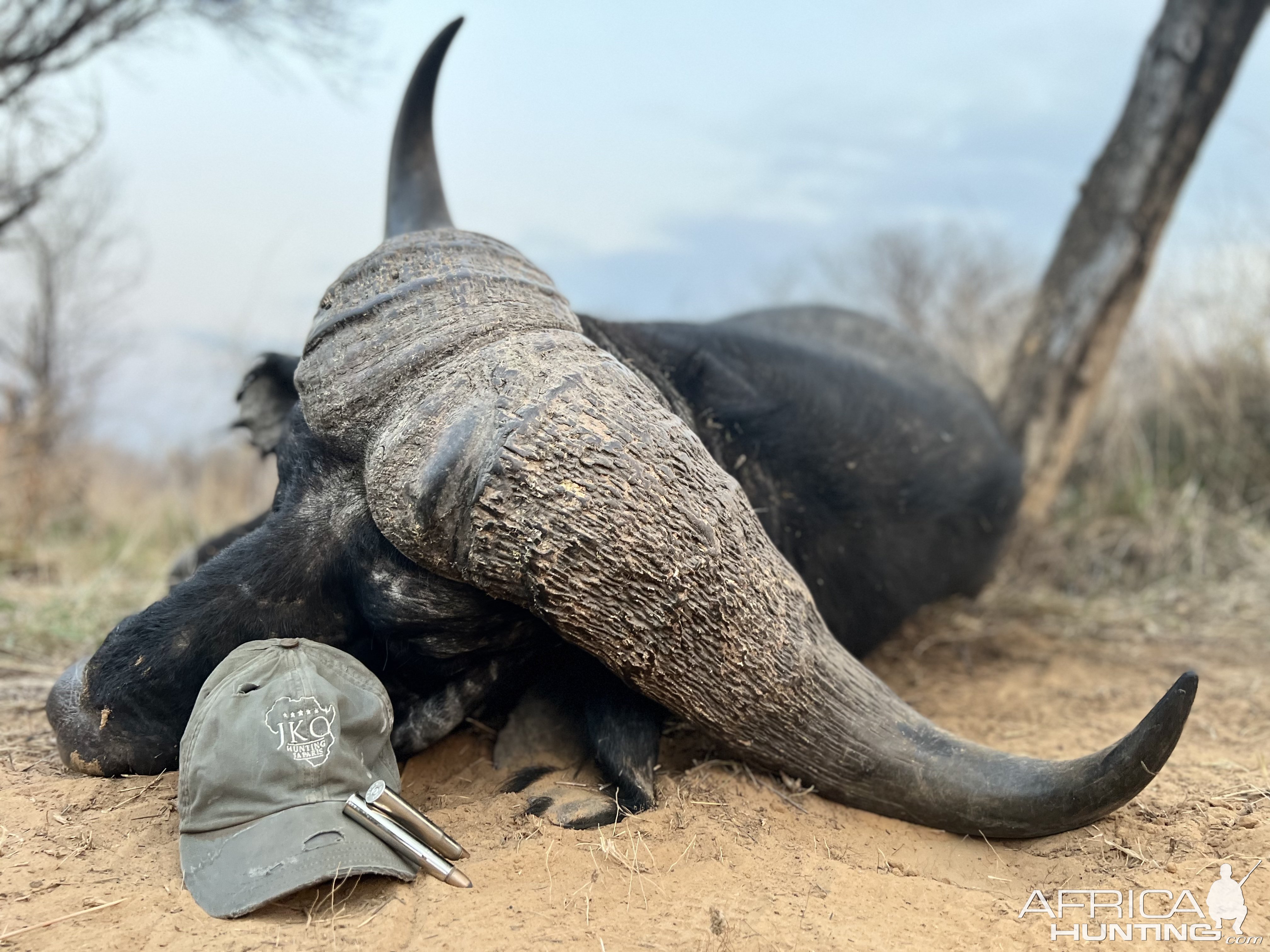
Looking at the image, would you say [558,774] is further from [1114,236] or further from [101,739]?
[1114,236]

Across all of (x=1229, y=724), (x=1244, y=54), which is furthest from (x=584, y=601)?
(x=1244, y=54)

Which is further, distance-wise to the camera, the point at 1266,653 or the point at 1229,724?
the point at 1266,653

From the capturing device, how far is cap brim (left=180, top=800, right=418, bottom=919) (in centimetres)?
175

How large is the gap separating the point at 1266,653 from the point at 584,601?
3.54 m

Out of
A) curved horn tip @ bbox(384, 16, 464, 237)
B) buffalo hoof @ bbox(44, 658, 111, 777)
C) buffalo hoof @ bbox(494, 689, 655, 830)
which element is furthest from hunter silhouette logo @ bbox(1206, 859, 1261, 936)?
curved horn tip @ bbox(384, 16, 464, 237)

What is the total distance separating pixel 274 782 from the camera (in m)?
1.85

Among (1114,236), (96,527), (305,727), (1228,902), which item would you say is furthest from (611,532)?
(96,527)

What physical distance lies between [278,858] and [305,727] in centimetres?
23

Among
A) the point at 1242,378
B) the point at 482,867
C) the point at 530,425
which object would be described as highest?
the point at 1242,378

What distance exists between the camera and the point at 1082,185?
17.0ft

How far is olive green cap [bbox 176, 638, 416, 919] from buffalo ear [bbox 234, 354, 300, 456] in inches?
53.8

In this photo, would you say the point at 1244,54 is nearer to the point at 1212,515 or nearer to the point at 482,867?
the point at 1212,515

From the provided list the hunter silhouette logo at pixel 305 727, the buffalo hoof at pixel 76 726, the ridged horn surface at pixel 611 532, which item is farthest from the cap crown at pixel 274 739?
the buffalo hoof at pixel 76 726
